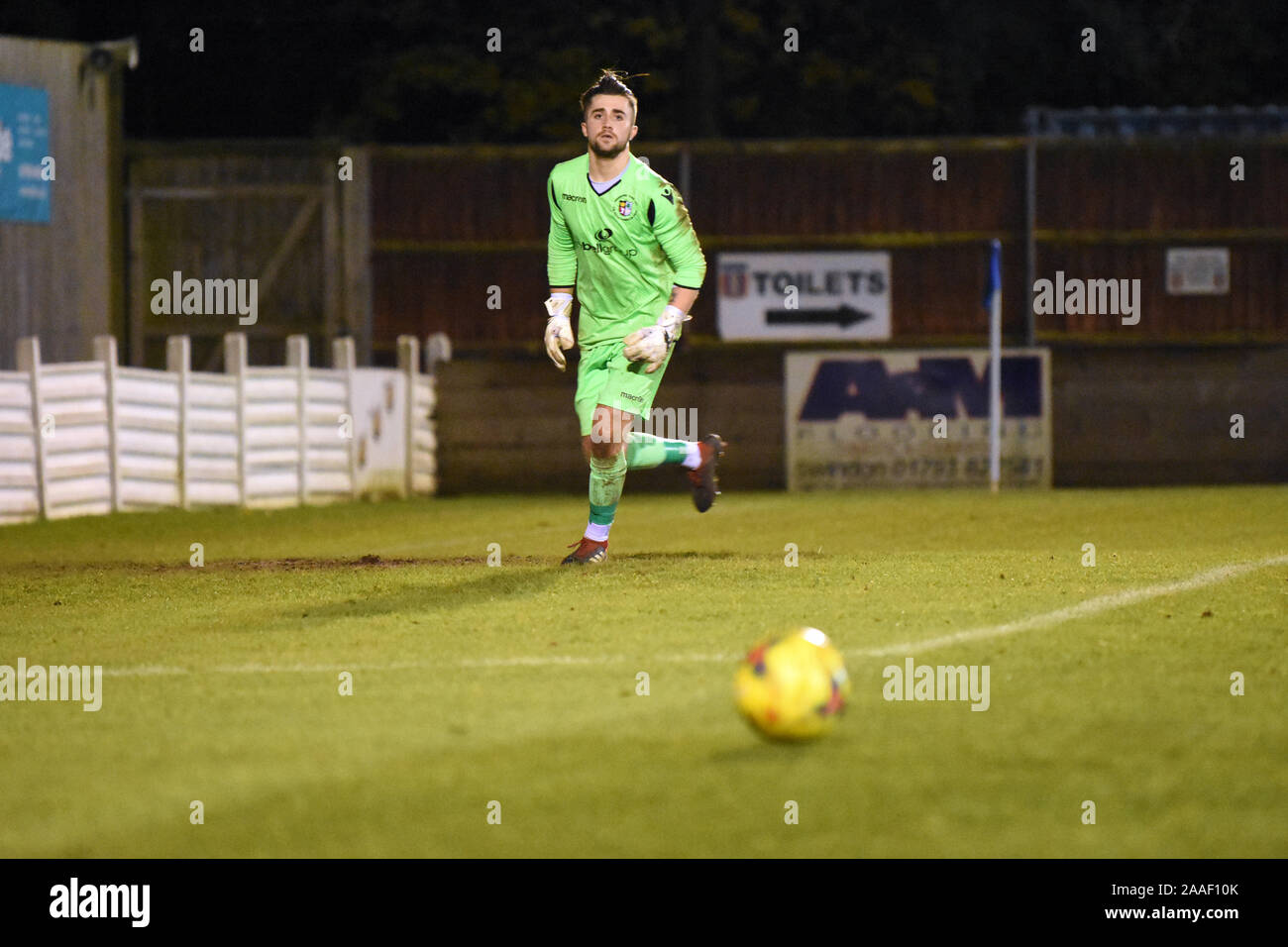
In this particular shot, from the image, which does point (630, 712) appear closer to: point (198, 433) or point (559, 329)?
point (559, 329)

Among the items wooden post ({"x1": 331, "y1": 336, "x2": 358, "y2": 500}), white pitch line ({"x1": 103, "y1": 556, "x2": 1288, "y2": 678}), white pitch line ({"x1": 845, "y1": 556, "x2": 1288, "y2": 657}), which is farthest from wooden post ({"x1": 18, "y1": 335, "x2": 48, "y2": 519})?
white pitch line ({"x1": 845, "y1": 556, "x2": 1288, "y2": 657})

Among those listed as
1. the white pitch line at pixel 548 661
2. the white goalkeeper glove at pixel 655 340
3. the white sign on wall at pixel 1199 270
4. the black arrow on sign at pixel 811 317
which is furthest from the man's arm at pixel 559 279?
the white sign on wall at pixel 1199 270

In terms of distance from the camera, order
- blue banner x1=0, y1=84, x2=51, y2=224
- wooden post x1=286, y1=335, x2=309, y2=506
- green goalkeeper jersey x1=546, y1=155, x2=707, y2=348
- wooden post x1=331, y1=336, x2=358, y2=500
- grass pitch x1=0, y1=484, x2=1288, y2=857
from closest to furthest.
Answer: grass pitch x1=0, y1=484, x2=1288, y2=857 → green goalkeeper jersey x1=546, y1=155, x2=707, y2=348 → wooden post x1=286, y1=335, x2=309, y2=506 → wooden post x1=331, y1=336, x2=358, y2=500 → blue banner x1=0, y1=84, x2=51, y2=224

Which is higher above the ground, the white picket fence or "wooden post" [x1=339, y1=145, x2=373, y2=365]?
"wooden post" [x1=339, y1=145, x2=373, y2=365]

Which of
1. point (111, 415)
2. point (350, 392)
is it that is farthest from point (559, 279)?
point (350, 392)

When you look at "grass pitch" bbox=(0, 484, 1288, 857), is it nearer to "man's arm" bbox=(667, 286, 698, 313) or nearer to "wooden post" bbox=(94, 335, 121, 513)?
"man's arm" bbox=(667, 286, 698, 313)

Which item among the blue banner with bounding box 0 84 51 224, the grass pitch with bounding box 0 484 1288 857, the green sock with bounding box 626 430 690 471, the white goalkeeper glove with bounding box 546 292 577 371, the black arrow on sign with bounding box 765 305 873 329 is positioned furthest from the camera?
the black arrow on sign with bounding box 765 305 873 329

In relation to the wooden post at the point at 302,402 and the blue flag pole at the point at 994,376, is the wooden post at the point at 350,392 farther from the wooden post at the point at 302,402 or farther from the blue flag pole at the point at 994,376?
the blue flag pole at the point at 994,376

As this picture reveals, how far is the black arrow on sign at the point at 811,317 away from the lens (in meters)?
25.0

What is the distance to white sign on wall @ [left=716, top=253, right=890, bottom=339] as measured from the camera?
82.1 ft

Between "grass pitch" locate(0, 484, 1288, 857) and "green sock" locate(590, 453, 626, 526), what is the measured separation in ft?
1.03

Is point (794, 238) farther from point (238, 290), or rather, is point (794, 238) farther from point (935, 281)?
point (238, 290)

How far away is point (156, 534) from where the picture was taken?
16609mm
